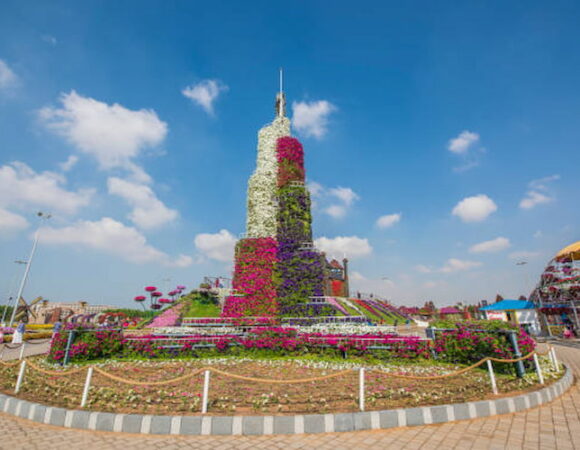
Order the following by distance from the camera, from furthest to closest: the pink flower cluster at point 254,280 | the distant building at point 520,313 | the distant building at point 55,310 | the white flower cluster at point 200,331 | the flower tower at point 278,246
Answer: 1. the distant building at point 55,310
2. the distant building at point 520,313
3. the flower tower at point 278,246
4. the pink flower cluster at point 254,280
5. the white flower cluster at point 200,331

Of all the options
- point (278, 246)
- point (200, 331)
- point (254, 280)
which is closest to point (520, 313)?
point (278, 246)

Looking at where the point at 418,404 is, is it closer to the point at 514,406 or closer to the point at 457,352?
the point at 514,406

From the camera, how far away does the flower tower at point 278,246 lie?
22328 millimetres

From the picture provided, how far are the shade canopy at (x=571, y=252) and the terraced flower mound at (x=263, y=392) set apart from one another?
749 inches

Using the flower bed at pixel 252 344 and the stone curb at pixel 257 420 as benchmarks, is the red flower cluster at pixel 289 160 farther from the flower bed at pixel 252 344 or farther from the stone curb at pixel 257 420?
the stone curb at pixel 257 420

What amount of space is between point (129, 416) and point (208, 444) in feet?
5.45

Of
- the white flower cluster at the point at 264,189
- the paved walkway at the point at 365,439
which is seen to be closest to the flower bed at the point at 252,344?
the paved walkway at the point at 365,439

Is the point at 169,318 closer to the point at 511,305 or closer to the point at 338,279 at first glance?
the point at 338,279

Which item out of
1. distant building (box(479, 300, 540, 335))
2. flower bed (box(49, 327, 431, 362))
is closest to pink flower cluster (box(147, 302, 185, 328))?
flower bed (box(49, 327, 431, 362))

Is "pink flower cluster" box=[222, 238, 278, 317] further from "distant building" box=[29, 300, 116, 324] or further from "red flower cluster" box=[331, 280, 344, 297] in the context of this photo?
"distant building" box=[29, 300, 116, 324]

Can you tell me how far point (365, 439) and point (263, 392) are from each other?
304 centimetres

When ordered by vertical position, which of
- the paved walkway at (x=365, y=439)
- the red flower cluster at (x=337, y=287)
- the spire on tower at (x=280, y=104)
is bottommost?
the paved walkway at (x=365, y=439)

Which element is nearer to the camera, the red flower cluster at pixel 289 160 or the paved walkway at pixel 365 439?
the paved walkway at pixel 365 439

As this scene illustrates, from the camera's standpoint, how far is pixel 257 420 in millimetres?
5148
